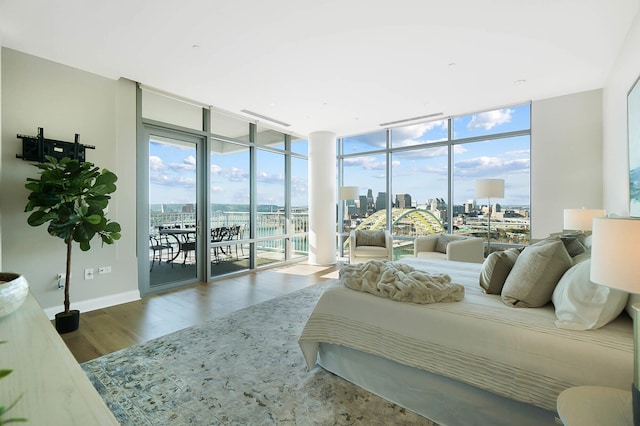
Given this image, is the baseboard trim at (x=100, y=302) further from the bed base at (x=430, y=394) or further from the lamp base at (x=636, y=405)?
the lamp base at (x=636, y=405)

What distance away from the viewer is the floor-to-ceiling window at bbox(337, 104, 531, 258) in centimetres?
485

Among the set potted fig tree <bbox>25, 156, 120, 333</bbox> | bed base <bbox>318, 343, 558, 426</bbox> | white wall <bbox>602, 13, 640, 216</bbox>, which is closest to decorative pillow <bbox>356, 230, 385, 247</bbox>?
white wall <bbox>602, 13, 640, 216</bbox>

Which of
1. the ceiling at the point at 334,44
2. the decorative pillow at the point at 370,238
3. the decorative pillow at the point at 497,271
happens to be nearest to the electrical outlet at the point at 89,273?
the ceiling at the point at 334,44

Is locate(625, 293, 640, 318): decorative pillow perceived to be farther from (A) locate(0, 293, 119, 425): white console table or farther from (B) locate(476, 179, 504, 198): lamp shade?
(B) locate(476, 179, 504, 198): lamp shade

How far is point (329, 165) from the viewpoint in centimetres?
623

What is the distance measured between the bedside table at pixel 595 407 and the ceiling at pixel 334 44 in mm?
2640

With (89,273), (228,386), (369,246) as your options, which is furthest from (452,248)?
(89,273)

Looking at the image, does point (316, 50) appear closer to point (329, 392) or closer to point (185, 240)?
point (329, 392)

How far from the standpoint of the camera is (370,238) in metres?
5.43

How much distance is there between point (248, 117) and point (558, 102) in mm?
4789

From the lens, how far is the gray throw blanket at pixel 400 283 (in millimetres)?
1819

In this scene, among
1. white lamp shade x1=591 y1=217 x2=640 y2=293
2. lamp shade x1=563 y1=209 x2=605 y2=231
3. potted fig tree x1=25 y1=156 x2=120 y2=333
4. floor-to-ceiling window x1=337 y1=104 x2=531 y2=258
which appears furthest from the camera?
floor-to-ceiling window x1=337 y1=104 x2=531 y2=258

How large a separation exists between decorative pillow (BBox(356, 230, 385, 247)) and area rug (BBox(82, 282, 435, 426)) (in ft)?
9.59

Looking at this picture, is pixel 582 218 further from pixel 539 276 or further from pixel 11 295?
pixel 11 295
